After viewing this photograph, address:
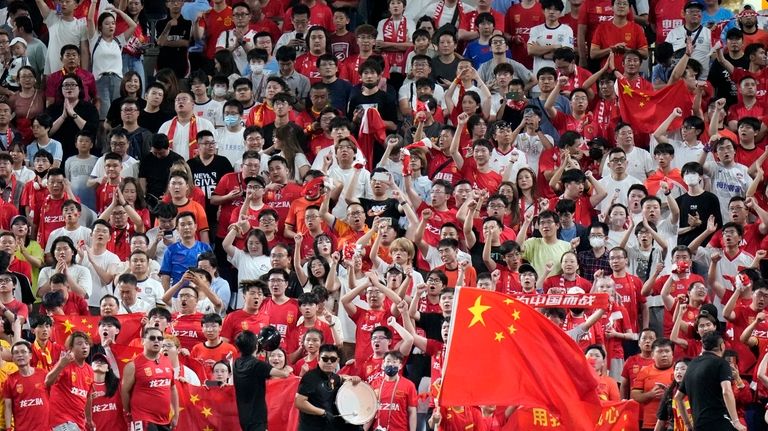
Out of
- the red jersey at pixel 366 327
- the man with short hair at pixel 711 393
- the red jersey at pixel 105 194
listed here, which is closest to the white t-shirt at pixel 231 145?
the red jersey at pixel 105 194

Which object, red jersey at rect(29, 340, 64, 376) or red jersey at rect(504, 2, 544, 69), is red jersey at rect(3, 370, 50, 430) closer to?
red jersey at rect(29, 340, 64, 376)

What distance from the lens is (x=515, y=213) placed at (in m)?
21.0

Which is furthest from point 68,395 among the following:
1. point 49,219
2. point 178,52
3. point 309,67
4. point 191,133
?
point 178,52

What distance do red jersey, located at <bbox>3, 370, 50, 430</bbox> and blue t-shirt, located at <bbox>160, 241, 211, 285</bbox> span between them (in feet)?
8.97

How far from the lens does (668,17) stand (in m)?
25.0

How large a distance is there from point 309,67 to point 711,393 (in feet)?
27.0

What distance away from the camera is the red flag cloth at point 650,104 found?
23.1 metres

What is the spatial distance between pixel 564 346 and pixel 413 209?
4.45 metres

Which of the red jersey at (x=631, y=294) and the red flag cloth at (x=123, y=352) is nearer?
the red flag cloth at (x=123, y=352)

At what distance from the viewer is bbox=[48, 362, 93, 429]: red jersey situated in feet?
59.2

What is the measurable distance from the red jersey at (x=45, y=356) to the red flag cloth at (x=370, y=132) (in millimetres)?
4992

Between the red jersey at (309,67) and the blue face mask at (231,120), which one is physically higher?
the red jersey at (309,67)

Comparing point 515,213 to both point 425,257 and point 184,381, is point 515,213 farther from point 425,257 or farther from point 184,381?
point 184,381

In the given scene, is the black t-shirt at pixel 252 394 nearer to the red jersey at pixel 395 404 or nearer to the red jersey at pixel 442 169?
the red jersey at pixel 395 404
